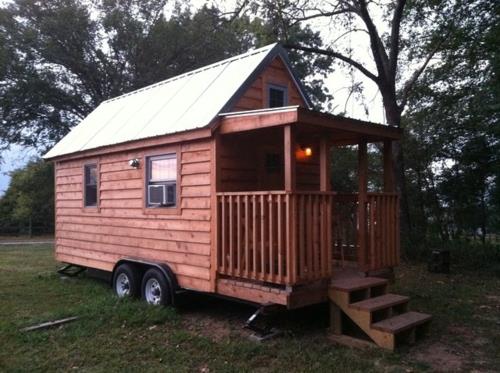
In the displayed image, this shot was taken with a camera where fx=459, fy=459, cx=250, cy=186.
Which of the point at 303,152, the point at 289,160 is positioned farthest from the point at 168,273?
the point at 303,152

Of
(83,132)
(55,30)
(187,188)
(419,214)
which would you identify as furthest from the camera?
(55,30)

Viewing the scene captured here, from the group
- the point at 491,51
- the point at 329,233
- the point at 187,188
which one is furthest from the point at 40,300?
the point at 491,51

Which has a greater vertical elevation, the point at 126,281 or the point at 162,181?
the point at 162,181

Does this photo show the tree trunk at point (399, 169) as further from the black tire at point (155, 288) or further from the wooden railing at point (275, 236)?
the black tire at point (155, 288)

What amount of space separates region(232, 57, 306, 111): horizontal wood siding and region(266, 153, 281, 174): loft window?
2.65 feet

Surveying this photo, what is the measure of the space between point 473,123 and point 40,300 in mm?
10199

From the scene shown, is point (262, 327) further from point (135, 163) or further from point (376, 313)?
point (135, 163)

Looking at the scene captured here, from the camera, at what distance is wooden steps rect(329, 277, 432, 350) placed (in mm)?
5102

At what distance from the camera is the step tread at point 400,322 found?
5.02 meters

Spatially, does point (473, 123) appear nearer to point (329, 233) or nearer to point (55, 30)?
point (329, 233)

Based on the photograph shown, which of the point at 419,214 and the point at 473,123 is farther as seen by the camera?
the point at 419,214

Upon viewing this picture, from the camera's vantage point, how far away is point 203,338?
5.54 m

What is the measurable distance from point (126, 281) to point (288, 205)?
383 cm

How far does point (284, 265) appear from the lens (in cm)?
547
